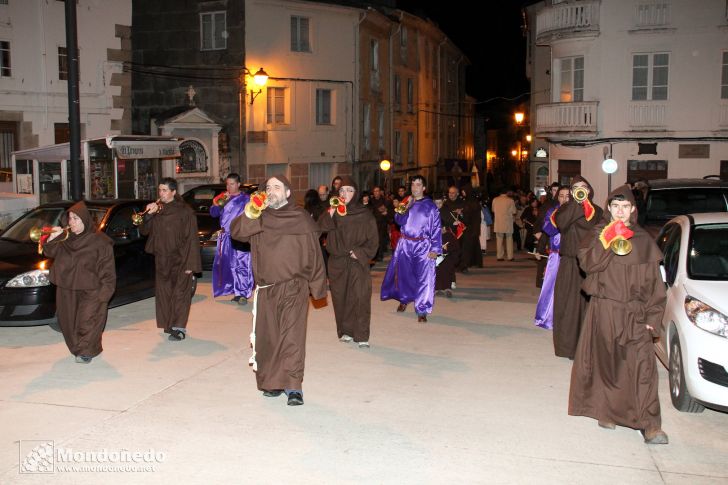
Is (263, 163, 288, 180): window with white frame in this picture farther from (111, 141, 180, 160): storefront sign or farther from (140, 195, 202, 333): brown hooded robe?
(140, 195, 202, 333): brown hooded robe

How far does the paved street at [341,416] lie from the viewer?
5.85m

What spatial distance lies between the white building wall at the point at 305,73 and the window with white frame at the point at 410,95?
8.80 metres

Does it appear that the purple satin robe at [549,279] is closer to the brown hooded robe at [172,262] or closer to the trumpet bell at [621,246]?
the trumpet bell at [621,246]

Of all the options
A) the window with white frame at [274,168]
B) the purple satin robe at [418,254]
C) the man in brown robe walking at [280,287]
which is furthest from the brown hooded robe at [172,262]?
the window with white frame at [274,168]

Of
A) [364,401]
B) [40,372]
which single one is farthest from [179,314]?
[364,401]

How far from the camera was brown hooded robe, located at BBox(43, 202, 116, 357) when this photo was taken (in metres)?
8.63

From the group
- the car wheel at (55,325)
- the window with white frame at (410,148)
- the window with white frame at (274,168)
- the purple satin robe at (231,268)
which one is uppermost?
the window with white frame at (410,148)

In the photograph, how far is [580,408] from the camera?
6.70 metres

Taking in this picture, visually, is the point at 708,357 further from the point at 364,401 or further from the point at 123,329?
the point at 123,329

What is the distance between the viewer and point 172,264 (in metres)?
9.88

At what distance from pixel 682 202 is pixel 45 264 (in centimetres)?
899

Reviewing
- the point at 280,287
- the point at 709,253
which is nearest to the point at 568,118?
the point at 709,253

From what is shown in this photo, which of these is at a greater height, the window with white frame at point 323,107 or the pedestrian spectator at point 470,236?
the window with white frame at point 323,107

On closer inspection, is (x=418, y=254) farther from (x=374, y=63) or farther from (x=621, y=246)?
(x=374, y=63)
